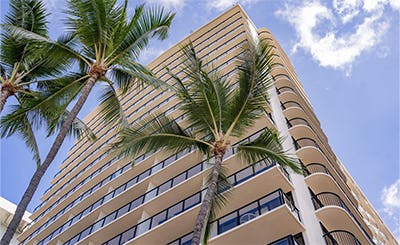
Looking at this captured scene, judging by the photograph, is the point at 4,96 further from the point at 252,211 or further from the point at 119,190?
the point at 119,190

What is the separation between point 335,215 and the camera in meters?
16.9

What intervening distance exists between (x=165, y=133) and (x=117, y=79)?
13.6 feet

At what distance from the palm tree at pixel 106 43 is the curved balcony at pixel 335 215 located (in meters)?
8.85

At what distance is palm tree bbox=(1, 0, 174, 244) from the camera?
47.3ft

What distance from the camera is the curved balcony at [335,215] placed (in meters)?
16.8

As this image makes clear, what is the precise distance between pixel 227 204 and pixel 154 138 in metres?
6.59

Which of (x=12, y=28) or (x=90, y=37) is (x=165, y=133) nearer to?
(x=90, y=37)

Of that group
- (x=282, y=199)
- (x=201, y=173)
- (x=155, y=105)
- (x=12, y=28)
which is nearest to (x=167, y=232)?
(x=201, y=173)

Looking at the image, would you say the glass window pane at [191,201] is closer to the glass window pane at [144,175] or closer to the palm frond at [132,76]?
the glass window pane at [144,175]

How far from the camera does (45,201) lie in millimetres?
35594

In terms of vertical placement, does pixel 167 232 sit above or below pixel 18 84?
below

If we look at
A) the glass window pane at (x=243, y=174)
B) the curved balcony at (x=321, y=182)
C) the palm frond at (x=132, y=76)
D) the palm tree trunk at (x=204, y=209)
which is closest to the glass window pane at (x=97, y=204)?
the glass window pane at (x=243, y=174)

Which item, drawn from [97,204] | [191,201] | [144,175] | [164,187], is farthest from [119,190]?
[191,201]

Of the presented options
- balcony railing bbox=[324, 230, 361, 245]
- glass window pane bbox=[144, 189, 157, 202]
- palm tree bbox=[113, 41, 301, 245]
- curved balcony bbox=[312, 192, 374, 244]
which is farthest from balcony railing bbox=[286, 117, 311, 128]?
palm tree bbox=[113, 41, 301, 245]
